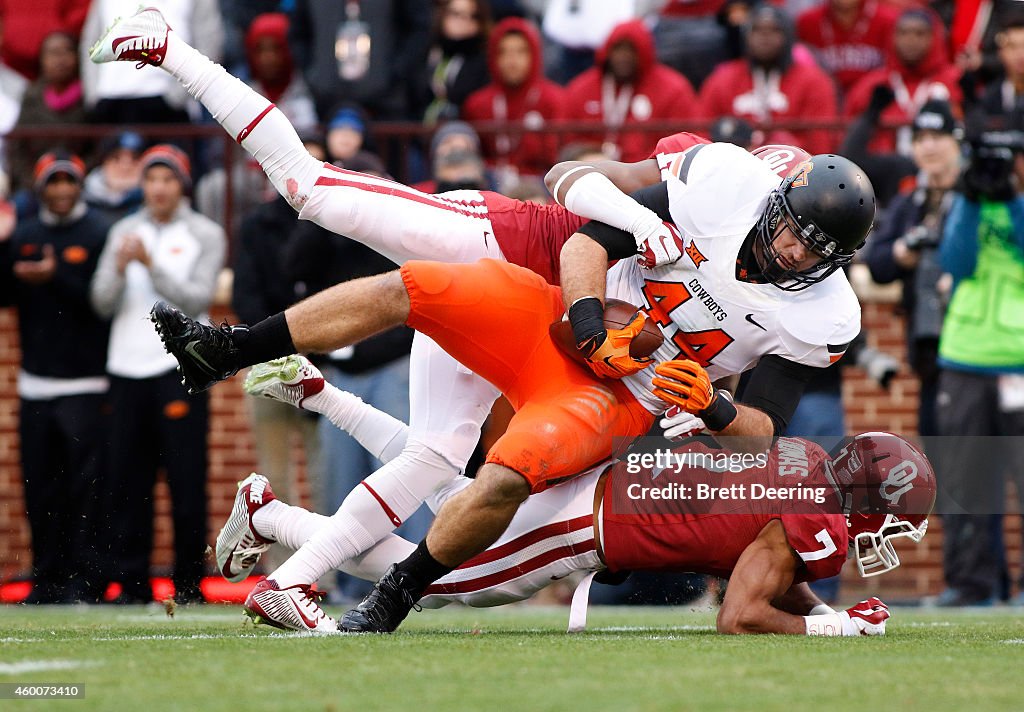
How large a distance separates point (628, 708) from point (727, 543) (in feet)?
6.52

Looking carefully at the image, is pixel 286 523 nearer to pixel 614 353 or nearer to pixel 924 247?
pixel 614 353

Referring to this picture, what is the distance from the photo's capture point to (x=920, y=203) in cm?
829

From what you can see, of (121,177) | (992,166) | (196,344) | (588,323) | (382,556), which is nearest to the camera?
(196,344)

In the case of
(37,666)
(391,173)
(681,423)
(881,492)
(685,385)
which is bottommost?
(37,666)

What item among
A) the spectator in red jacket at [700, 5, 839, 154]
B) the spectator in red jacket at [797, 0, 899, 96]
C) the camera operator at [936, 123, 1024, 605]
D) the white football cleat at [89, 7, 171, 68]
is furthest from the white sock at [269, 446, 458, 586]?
the spectator in red jacket at [797, 0, 899, 96]

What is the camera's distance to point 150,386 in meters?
8.11

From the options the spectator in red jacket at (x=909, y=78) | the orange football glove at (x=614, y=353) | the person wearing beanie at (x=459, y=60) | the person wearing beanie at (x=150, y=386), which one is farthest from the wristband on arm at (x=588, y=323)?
the person wearing beanie at (x=459, y=60)

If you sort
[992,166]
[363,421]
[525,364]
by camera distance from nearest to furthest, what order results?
[525,364] → [363,421] → [992,166]

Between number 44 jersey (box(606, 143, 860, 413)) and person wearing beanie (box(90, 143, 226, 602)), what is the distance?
3372 millimetres

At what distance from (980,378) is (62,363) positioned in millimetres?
4755

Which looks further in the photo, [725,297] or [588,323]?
[725,297]

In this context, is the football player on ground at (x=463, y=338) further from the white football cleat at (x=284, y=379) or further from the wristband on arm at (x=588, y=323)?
the white football cleat at (x=284, y=379)

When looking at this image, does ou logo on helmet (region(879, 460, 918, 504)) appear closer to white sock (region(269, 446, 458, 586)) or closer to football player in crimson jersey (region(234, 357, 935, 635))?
football player in crimson jersey (region(234, 357, 935, 635))

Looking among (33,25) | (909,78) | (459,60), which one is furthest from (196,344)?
(33,25)
